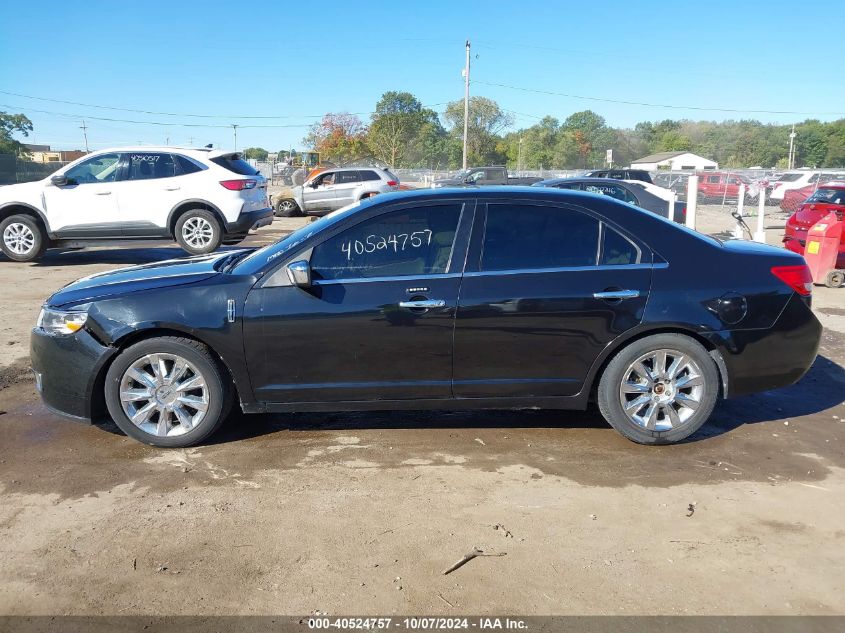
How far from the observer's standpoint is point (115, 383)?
4.25 metres

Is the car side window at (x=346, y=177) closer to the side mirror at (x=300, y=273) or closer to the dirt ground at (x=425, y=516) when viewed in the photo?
the dirt ground at (x=425, y=516)

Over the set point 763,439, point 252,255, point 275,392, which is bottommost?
point 763,439

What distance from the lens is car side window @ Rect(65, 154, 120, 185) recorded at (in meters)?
11.2

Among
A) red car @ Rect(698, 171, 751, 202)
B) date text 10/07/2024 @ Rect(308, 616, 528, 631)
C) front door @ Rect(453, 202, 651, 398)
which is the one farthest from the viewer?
red car @ Rect(698, 171, 751, 202)

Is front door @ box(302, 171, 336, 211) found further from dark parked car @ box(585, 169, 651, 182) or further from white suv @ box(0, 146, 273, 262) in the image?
white suv @ box(0, 146, 273, 262)

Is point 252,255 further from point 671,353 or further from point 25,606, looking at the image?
point 671,353

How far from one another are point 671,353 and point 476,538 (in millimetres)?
1853

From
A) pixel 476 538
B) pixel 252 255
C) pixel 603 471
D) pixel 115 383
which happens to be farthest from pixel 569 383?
pixel 115 383

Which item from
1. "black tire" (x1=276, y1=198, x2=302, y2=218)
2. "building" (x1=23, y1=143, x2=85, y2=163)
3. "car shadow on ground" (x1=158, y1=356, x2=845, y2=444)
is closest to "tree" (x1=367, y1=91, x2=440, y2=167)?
"building" (x1=23, y1=143, x2=85, y2=163)

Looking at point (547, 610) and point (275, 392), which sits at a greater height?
point (275, 392)

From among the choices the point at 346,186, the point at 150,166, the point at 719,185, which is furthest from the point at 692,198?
the point at 719,185

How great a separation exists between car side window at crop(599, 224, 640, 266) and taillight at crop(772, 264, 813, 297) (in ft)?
3.10

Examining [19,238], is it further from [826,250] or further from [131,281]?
[826,250]

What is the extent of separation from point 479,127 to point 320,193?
5628 centimetres
